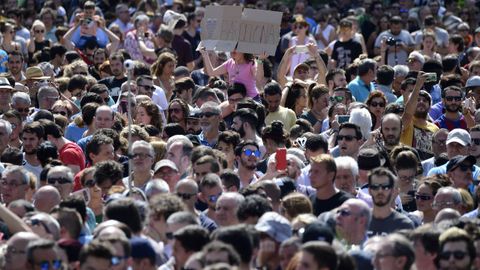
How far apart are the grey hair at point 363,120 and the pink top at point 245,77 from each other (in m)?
3.11

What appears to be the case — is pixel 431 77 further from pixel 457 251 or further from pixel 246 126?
pixel 457 251

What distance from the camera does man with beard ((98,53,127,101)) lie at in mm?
18375

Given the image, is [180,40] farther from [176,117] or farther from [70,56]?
[176,117]

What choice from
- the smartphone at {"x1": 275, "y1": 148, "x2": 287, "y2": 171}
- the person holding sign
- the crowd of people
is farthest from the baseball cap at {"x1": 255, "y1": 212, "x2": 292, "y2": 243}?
the person holding sign

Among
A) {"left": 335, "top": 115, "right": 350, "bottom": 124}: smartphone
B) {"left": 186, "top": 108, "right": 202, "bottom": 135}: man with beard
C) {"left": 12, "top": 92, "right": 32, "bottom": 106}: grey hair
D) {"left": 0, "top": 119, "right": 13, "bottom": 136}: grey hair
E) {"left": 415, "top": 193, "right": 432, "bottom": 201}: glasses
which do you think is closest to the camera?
{"left": 415, "top": 193, "right": 432, "bottom": 201}: glasses

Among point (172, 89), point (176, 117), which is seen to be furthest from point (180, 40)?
point (176, 117)

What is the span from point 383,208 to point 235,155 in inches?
92.5

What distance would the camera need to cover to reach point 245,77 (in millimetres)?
17469

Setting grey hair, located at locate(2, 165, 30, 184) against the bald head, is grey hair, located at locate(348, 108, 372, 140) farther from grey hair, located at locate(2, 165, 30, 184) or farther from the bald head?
the bald head

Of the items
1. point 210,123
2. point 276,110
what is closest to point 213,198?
point 210,123

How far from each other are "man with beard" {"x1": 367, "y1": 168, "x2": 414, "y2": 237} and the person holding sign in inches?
232

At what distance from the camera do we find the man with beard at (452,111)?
52.4 feet

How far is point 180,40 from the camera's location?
2252cm

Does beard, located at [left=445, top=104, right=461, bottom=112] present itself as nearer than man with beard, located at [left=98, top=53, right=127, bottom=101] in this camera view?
Yes
